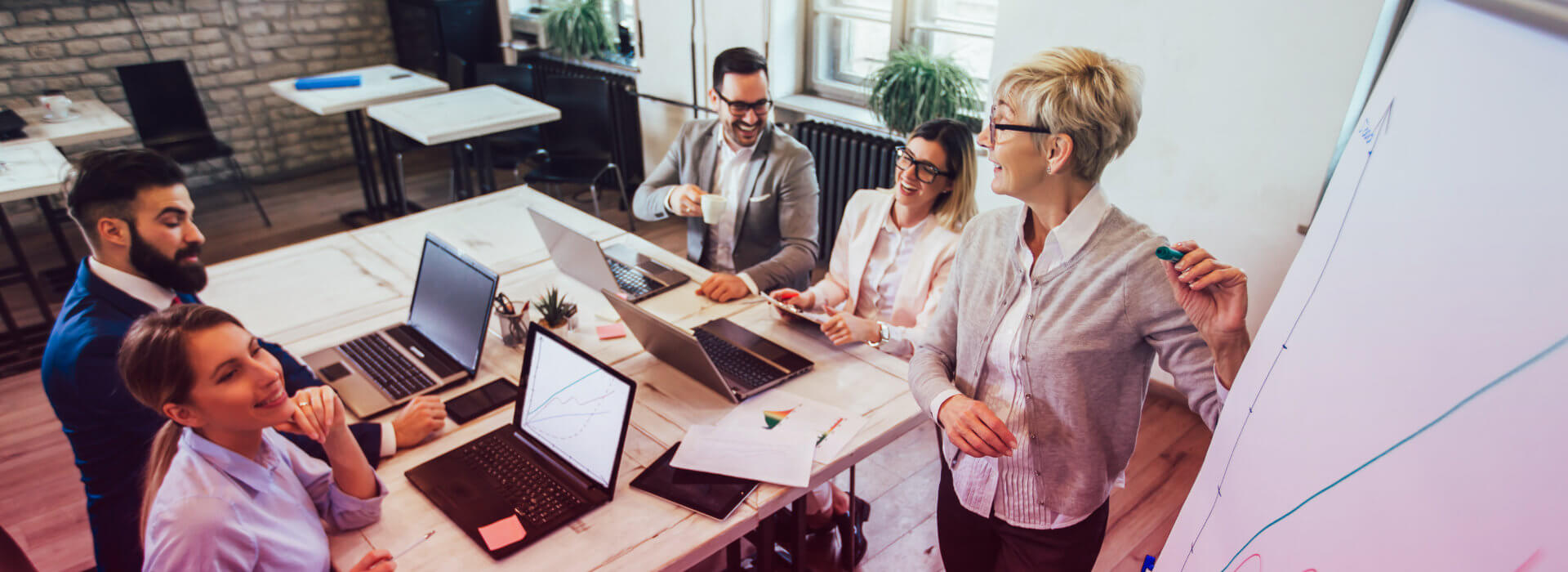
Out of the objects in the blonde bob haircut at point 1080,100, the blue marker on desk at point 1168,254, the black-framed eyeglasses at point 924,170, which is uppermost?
the blonde bob haircut at point 1080,100

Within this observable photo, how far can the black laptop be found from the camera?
4.77 feet

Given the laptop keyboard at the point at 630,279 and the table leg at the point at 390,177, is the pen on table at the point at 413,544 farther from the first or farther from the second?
the table leg at the point at 390,177

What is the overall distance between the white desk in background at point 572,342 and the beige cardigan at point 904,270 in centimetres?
17

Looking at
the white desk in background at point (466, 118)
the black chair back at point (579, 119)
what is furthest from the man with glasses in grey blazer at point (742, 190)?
the black chair back at point (579, 119)

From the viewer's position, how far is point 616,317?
2221mm

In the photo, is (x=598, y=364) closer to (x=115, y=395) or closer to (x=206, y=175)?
(x=115, y=395)

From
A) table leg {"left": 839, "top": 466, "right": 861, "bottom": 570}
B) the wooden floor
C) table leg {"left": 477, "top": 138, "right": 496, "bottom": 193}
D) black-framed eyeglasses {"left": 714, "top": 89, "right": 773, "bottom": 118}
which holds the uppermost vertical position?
black-framed eyeglasses {"left": 714, "top": 89, "right": 773, "bottom": 118}

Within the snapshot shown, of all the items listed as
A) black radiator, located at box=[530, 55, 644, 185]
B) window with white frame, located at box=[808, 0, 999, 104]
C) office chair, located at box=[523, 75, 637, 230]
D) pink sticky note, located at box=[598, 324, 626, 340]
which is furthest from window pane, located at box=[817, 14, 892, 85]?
pink sticky note, located at box=[598, 324, 626, 340]

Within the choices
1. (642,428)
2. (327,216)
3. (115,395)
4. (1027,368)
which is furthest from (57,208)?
(1027,368)

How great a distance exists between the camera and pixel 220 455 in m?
1.28

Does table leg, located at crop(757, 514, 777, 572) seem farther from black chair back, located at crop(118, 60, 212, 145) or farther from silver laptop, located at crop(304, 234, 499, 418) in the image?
black chair back, located at crop(118, 60, 212, 145)

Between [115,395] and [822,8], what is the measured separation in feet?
11.3

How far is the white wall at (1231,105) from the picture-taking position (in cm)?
246

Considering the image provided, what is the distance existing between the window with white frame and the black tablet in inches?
104
